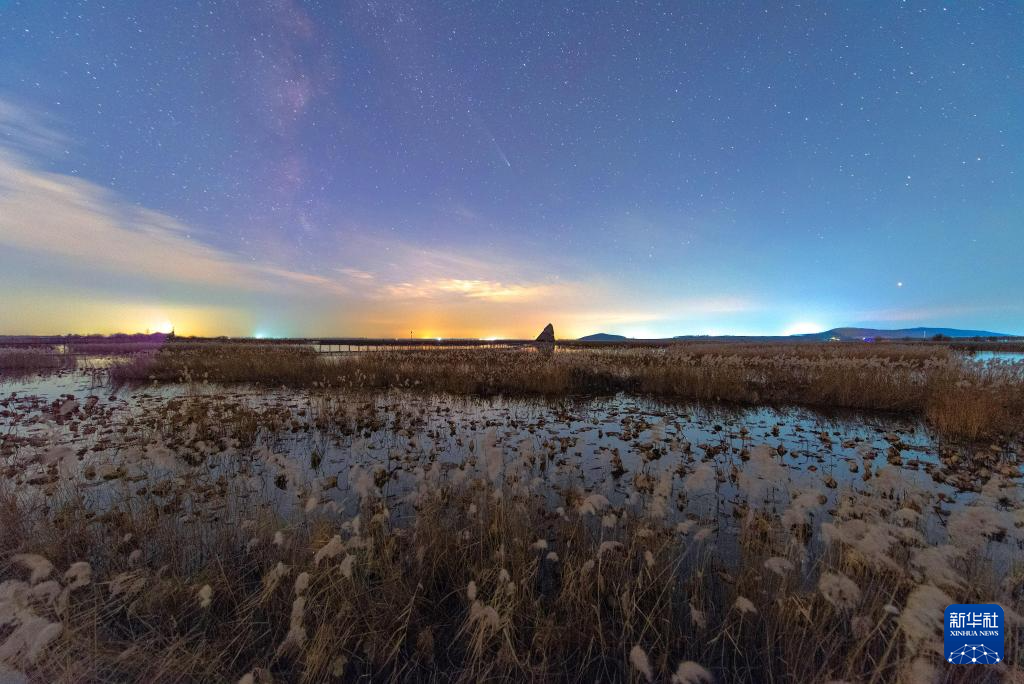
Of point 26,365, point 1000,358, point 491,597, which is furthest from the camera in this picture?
point 1000,358

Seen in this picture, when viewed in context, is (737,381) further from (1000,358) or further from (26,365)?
(26,365)

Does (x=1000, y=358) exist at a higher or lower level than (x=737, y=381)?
higher

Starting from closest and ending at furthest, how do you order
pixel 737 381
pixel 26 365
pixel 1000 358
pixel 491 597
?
pixel 491 597, pixel 737 381, pixel 26 365, pixel 1000 358

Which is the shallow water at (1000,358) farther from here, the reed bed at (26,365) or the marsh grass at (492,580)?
the reed bed at (26,365)

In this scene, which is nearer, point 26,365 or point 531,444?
point 531,444

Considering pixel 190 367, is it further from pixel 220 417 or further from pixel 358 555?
pixel 358 555

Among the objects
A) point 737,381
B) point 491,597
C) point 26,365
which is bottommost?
point 491,597

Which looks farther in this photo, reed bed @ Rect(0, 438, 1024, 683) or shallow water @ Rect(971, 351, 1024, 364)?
shallow water @ Rect(971, 351, 1024, 364)

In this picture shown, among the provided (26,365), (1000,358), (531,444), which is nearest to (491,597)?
(531,444)

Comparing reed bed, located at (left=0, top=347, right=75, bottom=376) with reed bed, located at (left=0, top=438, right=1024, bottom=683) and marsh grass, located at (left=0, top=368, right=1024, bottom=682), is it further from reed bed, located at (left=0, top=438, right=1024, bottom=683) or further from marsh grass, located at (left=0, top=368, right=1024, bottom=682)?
reed bed, located at (left=0, top=438, right=1024, bottom=683)

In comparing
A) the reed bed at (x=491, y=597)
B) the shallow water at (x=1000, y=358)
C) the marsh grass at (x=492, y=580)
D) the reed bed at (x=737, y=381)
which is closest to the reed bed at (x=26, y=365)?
the reed bed at (x=737, y=381)

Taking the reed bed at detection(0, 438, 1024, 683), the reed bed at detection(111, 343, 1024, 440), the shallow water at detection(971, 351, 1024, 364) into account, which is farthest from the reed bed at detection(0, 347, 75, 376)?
the shallow water at detection(971, 351, 1024, 364)

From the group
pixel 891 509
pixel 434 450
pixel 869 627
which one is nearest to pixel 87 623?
pixel 434 450

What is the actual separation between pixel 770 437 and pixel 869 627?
26.2ft
